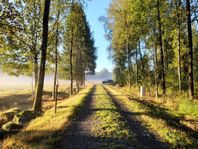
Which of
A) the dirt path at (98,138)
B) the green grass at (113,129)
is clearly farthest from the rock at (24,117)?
the dirt path at (98,138)

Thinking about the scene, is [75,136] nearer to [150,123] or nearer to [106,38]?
[150,123]

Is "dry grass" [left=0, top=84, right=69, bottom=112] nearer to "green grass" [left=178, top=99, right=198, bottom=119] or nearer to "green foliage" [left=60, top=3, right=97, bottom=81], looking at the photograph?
"green foliage" [left=60, top=3, right=97, bottom=81]

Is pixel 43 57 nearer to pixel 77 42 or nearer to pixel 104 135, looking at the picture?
pixel 104 135

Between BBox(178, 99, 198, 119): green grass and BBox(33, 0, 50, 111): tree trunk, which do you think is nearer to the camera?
BBox(178, 99, 198, 119): green grass

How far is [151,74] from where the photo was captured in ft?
131

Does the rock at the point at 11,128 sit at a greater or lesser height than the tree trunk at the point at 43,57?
lesser

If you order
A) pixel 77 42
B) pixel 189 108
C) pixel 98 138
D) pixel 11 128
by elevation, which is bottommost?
pixel 11 128

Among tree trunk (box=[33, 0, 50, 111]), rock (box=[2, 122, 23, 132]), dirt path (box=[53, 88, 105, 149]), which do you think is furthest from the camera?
tree trunk (box=[33, 0, 50, 111])

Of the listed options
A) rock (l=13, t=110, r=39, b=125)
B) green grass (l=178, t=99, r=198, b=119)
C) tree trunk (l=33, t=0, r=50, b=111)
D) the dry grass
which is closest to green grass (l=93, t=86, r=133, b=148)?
rock (l=13, t=110, r=39, b=125)

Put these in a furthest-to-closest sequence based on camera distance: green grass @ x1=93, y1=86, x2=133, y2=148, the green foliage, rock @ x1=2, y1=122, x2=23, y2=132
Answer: the green foliage < rock @ x1=2, y1=122, x2=23, y2=132 < green grass @ x1=93, y1=86, x2=133, y2=148

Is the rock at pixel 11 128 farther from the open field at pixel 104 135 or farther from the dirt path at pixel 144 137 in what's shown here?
the dirt path at pixel 144 137

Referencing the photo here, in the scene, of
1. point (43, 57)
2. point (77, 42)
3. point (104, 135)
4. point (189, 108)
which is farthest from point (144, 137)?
point (77, 42)

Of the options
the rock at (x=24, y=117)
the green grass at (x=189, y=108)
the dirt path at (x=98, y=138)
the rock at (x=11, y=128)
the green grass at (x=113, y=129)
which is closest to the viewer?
the dirt path at (x=98, y=138)

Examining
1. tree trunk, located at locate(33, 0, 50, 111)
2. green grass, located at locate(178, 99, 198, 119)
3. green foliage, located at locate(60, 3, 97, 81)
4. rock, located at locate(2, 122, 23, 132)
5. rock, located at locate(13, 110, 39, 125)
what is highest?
green foliage, located at locate(60, 3, 97, 81)
